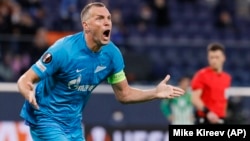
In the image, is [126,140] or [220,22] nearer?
[126,140]

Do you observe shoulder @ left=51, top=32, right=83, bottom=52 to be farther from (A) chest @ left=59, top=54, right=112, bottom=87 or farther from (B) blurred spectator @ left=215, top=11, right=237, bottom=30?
(B) blurred spectator @ left=215, top=11, right=237, bottom=30

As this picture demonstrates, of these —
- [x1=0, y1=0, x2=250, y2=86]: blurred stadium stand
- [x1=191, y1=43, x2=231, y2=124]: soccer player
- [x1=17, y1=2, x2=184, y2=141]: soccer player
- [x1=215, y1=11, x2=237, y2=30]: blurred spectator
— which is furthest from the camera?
[x1=215, y1=11, x2=237, y2=30]: blurred spectator

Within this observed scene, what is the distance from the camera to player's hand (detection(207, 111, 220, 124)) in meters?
11.7

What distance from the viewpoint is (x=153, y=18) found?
19.5m

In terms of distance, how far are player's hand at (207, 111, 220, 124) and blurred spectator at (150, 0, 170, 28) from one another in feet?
25.3

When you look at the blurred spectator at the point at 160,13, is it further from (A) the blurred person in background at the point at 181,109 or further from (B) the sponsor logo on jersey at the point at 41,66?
(B) the sponsor logo on jersey at the point at 41,66

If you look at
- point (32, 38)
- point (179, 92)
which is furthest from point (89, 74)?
point (32, 38)

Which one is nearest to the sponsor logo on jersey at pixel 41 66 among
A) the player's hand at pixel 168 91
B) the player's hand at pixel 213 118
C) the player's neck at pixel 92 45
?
the player's neck at pixel 92 45

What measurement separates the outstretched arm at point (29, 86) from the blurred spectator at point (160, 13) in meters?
12.0

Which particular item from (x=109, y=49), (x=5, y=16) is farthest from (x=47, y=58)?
(x=5, y=16)

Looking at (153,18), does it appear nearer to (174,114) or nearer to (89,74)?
(174,114)

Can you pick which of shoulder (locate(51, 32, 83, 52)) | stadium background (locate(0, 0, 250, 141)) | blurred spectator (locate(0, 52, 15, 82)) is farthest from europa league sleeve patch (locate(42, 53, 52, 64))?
blurred spectator (locate(0, 52, 15, 82))

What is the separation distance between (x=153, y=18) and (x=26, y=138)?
664 centimetres

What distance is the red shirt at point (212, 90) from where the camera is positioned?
39.5 feet
